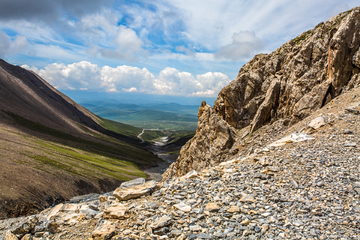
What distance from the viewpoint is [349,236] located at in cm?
826

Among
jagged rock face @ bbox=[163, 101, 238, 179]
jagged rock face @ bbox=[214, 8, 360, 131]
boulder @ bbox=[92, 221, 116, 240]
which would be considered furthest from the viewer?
jagged rock face @ bbox=[163, 101, 238, 179]

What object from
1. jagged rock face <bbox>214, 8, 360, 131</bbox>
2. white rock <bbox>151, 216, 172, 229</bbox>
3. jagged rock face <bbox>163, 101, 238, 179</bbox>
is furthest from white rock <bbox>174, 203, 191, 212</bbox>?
jagged rock face <bbox>214, 8, 360, 131</bbox>

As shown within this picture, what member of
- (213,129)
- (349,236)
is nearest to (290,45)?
(213,129)

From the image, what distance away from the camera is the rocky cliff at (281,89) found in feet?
91.4

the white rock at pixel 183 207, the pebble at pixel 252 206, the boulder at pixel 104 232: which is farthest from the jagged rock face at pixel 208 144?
the boulder at pixel 104 232

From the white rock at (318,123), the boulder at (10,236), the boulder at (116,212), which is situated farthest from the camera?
the white rock at (318,123)

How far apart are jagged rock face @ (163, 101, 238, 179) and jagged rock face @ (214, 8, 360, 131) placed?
377cm

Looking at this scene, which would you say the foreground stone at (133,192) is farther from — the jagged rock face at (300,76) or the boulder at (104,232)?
the jagged rock face at (300,76)

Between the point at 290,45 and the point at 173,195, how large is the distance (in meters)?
40.2

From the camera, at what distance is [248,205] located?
35.8ft

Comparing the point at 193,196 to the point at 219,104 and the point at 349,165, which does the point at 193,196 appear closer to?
the point at 349,165

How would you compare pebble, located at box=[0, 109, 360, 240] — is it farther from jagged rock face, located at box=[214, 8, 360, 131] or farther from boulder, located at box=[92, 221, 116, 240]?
jagged rock face, located at box=[214, 8, 360, 131]

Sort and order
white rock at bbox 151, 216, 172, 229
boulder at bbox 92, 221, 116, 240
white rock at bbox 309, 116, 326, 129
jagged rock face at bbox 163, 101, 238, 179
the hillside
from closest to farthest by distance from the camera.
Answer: the hillside
white rock at bbox 151, 216, 172, 229
boulder at bbox 92, 221, 116, 240
white rock at bbox 309, 116, 326, 129
jagged rock face at bbox 163, 101, 238, 179

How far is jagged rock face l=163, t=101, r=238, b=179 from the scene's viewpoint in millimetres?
37469
